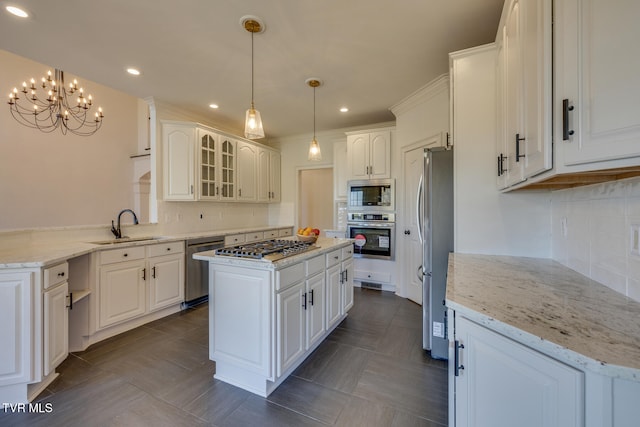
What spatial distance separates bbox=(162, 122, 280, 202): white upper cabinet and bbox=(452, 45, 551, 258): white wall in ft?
10.5

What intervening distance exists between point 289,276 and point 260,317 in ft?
1.06

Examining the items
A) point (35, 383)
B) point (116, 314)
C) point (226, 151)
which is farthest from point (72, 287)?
point (226, 151)

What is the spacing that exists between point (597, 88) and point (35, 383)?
10.6 feet

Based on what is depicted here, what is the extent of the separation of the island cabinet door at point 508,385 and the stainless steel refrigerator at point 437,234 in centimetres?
118

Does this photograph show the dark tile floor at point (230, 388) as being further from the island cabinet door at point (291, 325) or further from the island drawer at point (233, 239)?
the island drawer at point (233, 239)

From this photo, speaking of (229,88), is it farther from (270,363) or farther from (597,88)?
(597,88)

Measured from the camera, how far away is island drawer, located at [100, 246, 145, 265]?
252 cm

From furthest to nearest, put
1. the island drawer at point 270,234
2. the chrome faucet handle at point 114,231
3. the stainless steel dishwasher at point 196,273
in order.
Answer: the island drawer at point 270,234 < the stainless steel dishwasher at point 196,273 < the chrome faucet handle at point 114,231

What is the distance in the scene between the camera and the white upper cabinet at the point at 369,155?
4012 mm

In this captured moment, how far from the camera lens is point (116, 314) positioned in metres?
2.61

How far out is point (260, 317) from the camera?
5.84 ft

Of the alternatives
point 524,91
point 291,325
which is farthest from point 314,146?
point 524,91

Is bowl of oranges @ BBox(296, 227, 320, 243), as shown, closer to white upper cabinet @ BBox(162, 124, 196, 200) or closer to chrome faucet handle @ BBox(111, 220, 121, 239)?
white upper cabinet @ BBox(162, 124, 196, 200)

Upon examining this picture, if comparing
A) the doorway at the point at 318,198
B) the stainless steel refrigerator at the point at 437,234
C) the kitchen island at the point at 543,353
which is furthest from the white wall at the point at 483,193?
the doorway at the point at 318,198
